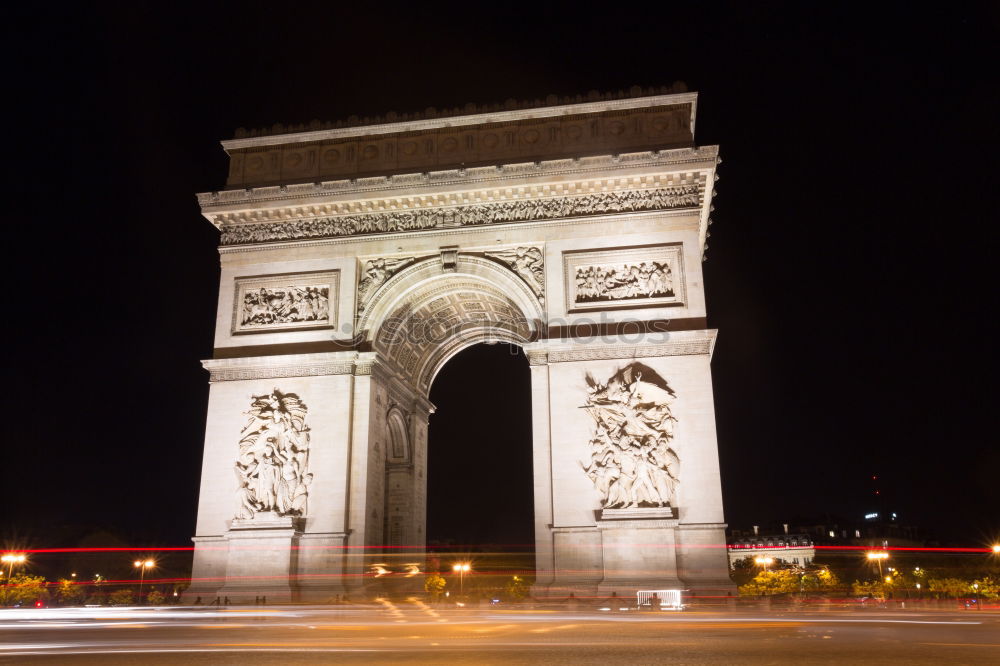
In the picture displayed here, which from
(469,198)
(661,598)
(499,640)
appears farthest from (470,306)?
(499,640)

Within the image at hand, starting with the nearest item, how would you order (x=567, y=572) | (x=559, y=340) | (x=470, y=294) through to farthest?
1. (x=567, y=572)
2. (x=559, y=340)
3. (x=470, y=294)

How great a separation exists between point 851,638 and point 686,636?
185cm

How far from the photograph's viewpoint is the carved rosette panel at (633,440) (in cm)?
1919

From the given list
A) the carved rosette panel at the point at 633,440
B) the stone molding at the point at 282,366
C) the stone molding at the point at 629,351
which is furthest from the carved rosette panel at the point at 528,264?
the stone molding at the point at 282,366

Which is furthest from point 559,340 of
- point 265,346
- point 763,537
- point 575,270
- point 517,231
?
point 763,537

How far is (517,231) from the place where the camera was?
2238 centimetres

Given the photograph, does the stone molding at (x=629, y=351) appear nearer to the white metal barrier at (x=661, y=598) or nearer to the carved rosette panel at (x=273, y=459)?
the white metal barrier at (x=661, y=598)

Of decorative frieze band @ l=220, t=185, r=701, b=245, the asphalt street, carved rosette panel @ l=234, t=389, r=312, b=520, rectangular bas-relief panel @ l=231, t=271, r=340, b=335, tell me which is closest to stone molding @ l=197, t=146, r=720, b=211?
decorative frieze band @ l=220, t=185, r=701, b=245

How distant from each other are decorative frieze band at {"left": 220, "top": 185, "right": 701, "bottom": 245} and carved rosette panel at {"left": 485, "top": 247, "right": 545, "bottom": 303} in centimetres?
88

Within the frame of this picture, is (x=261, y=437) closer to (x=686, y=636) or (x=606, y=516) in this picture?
(x=606, y=516)

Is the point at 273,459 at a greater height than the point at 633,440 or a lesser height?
lesser

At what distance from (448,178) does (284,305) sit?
231 inches

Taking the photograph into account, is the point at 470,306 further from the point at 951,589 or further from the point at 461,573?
the point at 951,589

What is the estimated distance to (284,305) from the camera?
23.1 meters
